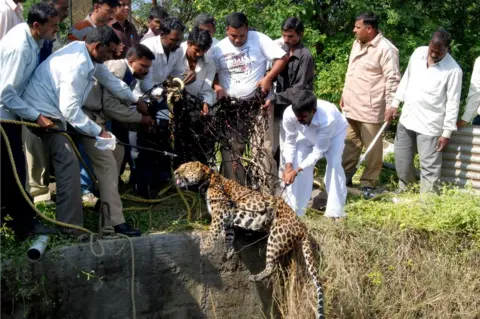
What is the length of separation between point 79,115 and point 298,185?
2.67 metres

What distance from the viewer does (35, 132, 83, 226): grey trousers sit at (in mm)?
6219

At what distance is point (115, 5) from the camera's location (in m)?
7.77

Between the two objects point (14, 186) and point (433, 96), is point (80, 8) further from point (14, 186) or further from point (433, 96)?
point (433, 96)

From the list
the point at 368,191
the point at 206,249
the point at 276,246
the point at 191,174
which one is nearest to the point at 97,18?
the point at 191,174

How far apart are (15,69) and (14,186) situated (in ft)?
3.49

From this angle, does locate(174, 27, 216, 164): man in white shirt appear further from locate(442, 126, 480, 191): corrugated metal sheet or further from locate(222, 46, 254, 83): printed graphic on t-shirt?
locate(442, 126, 480, 191): corrugated metal sheet

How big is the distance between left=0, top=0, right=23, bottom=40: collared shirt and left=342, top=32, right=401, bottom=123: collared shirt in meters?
4.26

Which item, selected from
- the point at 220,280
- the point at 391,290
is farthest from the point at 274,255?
the point at 391,290

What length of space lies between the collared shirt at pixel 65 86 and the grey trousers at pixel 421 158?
4.13m

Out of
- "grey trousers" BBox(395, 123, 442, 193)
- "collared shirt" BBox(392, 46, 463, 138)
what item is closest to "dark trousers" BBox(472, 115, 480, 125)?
"collared shirt" BBox(392, 46, 463, 138)

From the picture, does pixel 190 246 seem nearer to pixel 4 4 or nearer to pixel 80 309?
pixel 80 309

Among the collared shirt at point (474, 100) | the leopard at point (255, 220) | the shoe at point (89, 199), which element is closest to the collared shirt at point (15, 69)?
the shoe at point (89, 199)

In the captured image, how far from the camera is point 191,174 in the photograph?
276 inches

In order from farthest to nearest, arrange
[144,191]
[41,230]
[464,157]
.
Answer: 1. [464,157]
2. [144,191]
3. [41,230]
